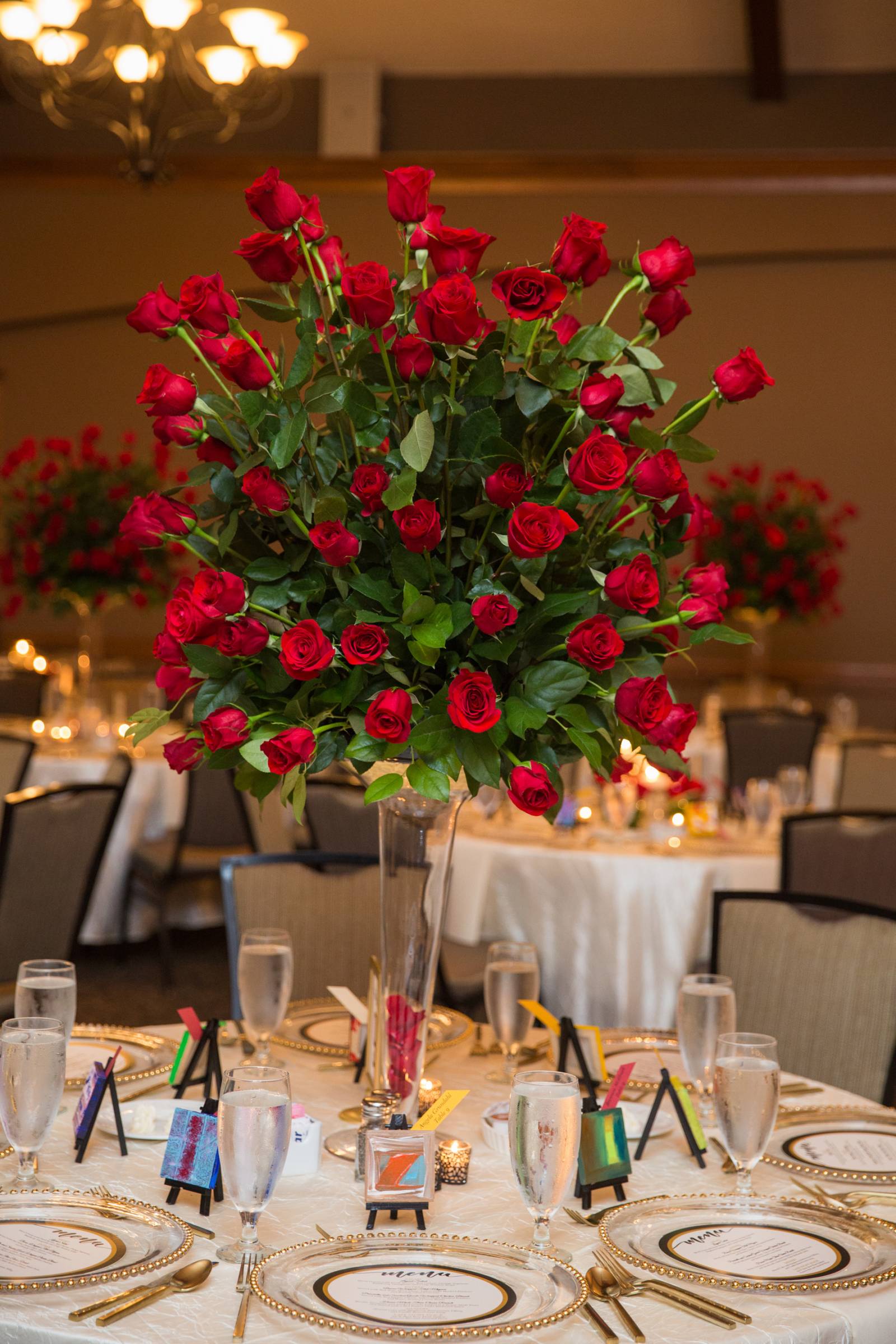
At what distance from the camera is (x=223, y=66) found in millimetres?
6129

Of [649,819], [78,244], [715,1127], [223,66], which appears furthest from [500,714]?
[78,244]

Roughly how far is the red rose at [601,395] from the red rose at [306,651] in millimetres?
370

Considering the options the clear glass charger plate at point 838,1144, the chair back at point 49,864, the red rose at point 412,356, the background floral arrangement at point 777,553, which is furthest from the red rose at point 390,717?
the background floral arrangement at point 777,553

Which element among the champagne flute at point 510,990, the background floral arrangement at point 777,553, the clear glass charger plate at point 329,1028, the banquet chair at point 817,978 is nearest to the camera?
the champagne flute at point 510,990

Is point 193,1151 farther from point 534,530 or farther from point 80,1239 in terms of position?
point 534,530

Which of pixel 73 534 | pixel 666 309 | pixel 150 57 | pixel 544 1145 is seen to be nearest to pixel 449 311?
pixel 666 309

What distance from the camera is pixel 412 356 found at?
155 centimetres

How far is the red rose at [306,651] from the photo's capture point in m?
1.51

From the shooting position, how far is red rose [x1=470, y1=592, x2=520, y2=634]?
152cm

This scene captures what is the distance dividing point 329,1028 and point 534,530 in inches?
41.9

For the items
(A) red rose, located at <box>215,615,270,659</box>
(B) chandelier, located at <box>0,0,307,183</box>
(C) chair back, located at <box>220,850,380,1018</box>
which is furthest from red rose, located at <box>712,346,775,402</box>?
(B) chandelier, located at <box>0,0,307,183</box>

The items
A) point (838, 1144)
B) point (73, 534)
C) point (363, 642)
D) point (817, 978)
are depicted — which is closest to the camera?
point (363, 642)

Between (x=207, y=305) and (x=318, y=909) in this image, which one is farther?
(x=318, y=909)

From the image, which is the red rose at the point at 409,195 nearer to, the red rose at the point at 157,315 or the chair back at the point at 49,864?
the red rose at the point at 157,315
